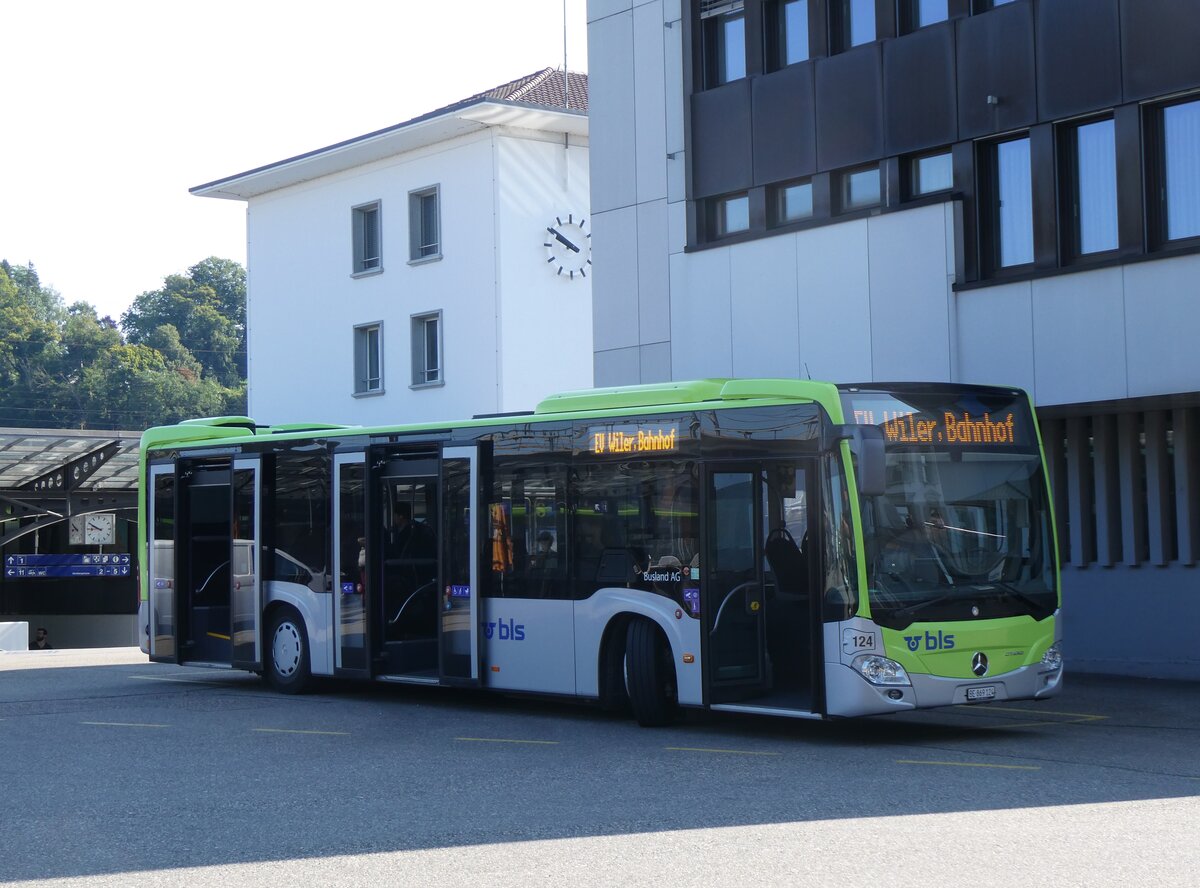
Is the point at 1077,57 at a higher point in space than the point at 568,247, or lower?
lower

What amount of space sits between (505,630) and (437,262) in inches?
867

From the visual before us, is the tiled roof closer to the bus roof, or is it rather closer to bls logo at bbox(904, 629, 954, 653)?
the bus roof

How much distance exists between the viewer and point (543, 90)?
37688 mm

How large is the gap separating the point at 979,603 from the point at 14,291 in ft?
398

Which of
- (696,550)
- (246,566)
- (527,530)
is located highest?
(527,530)

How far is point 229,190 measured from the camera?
41.6 metres

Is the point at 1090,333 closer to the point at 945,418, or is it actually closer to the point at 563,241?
the point at 945,418

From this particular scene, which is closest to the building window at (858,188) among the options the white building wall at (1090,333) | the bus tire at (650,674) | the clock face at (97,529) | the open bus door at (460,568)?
the white building wall at (1090,333)

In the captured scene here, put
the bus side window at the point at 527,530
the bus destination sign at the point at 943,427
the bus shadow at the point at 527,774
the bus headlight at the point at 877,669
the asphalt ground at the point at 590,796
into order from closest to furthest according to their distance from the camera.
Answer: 1. the asphalt ground at the point at 590,796
2. the bus shadow at the point at 527,774
3. the bus headlight at the point at 877,669
4. the bus destination sign at the point at 943,427
5. the bus side window at the point at 527,530

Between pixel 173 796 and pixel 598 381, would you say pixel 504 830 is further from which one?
pixel 598 381

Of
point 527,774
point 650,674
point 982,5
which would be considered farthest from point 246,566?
point 982,5

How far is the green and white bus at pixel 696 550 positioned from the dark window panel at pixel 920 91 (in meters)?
7.50

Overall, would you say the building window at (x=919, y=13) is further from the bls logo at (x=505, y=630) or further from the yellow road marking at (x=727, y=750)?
the yellow road marking at (x=727, y=750)

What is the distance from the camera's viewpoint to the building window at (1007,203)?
20.1 m
